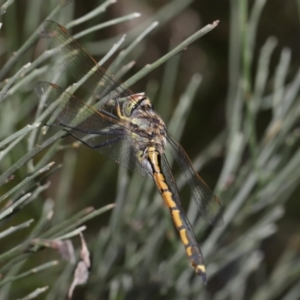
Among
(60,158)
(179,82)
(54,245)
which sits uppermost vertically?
(179,82)

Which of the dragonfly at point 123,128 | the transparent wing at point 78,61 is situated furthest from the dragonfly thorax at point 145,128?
the transparent wing at point 78,61

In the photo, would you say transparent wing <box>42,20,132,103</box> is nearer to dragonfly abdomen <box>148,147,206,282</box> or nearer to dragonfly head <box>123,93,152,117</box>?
dragonfly head <box>123,93,152,117</box>

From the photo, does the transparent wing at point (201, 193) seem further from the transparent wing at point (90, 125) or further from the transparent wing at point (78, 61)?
the transparent wing at point (78, 61)

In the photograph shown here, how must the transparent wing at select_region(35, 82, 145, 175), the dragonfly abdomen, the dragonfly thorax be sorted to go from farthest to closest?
the dragonfly thorax, the dragonfly abdomen, the transparent wing at select_region(35, 82, 145, 175)

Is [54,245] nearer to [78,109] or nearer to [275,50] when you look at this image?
[78,109]

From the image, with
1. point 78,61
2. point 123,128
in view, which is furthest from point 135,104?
point 78,61

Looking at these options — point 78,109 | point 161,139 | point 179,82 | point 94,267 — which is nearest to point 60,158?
point 179,82

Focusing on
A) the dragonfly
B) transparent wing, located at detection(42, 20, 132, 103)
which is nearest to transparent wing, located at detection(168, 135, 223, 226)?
the dragonfly

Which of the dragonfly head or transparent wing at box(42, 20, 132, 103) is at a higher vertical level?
the dragonfly head
